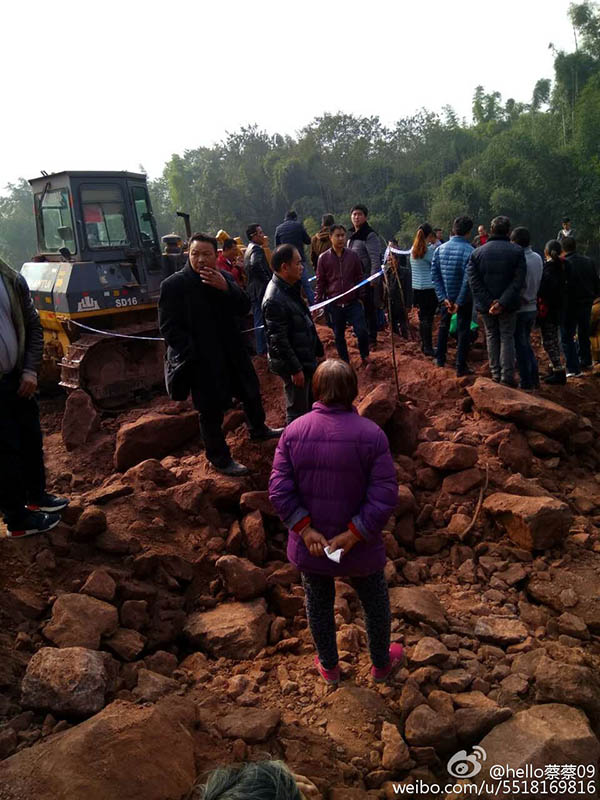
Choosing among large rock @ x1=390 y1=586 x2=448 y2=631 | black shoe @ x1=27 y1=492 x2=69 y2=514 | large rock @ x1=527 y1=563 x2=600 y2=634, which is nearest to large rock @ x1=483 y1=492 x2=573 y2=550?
large rock @ x1=527 y1=563 x2=600 y2=634

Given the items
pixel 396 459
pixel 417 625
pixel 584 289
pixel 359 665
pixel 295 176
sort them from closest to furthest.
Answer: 1. pixel 359 665
2. pixel 417 625
3. pixel 396 459
4. pixel 584 289
5. pixel 295 176

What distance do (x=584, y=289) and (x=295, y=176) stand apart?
40.2 metres

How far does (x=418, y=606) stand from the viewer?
3.29 m

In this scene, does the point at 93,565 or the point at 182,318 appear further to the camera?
the point at 182,318

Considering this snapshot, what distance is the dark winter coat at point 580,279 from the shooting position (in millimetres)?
6746

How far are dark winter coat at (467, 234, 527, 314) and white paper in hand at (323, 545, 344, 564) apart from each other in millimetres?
3905

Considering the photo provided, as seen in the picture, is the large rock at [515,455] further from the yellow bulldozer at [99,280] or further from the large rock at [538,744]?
the yellow bulldozer at [99,280]

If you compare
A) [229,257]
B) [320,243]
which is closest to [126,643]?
[229,257]

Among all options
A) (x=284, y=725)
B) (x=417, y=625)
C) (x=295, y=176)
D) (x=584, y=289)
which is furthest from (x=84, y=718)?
(x=295, y=176)

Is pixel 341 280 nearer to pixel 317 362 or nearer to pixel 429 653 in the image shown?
pixel 317 362

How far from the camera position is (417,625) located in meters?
3.25

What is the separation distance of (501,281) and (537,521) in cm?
257

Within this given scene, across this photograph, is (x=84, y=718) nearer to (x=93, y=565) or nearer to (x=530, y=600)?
(x=93, y=565)

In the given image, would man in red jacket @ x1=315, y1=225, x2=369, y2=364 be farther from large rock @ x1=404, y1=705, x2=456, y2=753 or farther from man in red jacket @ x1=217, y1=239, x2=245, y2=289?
large rock @ x1=404, y1=705, x2=456, y2=753
